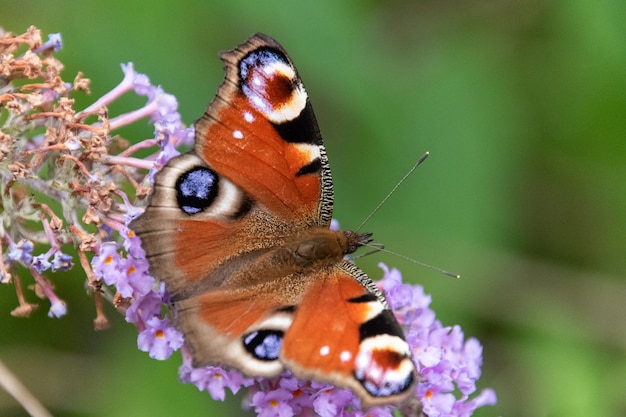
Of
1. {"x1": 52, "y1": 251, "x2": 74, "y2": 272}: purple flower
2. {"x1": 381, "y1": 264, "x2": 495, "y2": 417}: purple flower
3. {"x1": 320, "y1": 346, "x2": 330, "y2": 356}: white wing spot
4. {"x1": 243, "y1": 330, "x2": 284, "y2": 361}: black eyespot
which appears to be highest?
{"x1": 381, "y1": 264, "x2": 495, "y2": 417}: purple flower

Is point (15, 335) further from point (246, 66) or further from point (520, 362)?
point (520, 362)

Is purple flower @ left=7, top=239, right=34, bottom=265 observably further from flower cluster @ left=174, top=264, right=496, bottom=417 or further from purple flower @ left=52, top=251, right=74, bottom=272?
flower cluster @ left=174, top=264, right=496, bottom=417

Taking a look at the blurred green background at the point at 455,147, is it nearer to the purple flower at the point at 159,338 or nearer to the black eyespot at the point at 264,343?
the purple flower at the point at 159,338

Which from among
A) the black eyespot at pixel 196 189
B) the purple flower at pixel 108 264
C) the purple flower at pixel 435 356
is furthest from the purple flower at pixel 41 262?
the purple flower at pixel 435 356

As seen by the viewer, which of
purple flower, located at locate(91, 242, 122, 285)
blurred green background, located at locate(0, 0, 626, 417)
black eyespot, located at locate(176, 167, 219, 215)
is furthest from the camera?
blurred green background, located at locate(0, 0, 626, 417)

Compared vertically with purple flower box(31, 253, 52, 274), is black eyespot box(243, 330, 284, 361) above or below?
above

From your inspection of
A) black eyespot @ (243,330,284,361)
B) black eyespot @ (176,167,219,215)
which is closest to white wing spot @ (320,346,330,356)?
black eyespot @ (243,330,284,361)

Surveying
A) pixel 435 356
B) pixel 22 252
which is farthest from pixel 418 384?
pixel 22 252
